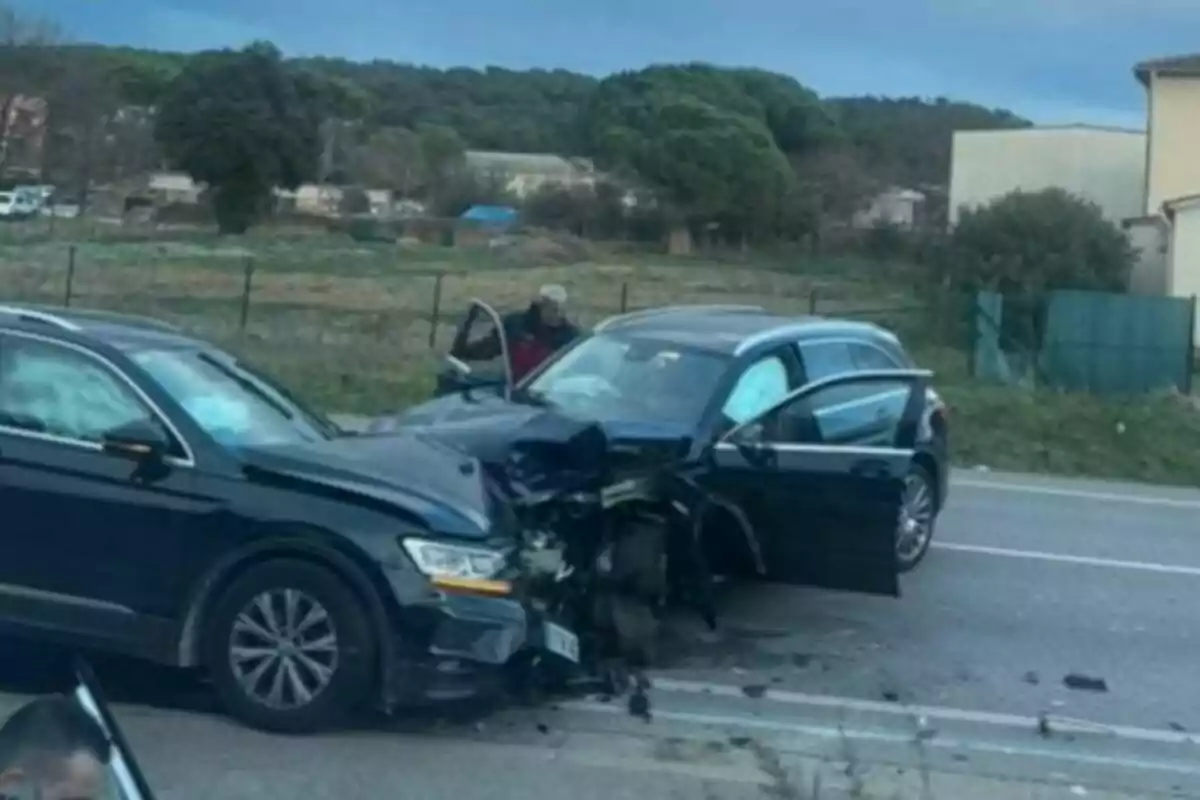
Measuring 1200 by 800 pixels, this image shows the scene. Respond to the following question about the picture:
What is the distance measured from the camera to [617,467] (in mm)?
9578

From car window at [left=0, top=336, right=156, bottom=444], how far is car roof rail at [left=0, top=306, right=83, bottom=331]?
0.42 ft

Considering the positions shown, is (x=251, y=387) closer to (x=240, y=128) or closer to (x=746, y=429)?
(x=746, y=429)

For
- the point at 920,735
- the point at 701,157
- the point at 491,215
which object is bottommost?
the point at 920,735

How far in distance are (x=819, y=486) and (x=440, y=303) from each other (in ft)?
69.9

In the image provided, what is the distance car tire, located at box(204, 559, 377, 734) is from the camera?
7605 mm

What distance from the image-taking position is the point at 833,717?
8.70 m

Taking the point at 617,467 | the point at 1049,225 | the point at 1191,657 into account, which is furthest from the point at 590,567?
the point at 1049,225

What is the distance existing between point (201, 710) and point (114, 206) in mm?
56287

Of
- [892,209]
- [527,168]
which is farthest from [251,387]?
[527,168]

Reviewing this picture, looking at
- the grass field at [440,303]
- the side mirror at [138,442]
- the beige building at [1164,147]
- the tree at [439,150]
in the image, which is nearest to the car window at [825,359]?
the side mirror at [138,442]

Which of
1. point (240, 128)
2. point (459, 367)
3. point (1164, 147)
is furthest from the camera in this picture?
point (240, 128)

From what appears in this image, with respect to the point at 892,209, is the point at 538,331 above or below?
below

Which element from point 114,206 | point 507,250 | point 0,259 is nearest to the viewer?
point 0,259

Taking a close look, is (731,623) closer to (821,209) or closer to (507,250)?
(507,250)
